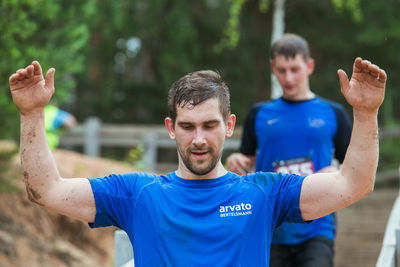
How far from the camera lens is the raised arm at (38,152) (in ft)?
8.58

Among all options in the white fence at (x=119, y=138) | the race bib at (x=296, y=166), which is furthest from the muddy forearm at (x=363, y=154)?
the white fence at (x=119, y=138)

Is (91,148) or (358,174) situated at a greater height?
(358,174)

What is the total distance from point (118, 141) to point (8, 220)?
7.31 metres

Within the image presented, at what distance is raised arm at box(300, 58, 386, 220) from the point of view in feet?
8.41

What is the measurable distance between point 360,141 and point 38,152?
1.39 m

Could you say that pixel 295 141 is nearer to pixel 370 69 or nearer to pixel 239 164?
pixel 239 164

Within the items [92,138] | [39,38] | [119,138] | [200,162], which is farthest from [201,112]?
[92,138]

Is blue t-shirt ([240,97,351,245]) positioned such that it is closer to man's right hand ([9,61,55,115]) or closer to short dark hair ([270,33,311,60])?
short dark hair ([270,33,311,60])

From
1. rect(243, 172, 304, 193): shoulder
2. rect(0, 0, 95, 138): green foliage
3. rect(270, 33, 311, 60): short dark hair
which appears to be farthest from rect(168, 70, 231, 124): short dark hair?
rect(0, 0, 95, 138): green foliage

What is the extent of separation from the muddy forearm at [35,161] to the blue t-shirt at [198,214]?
22 cm

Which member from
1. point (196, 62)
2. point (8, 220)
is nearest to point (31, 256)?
point (8, 220)

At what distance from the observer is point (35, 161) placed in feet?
8.60

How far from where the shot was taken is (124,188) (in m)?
2.80

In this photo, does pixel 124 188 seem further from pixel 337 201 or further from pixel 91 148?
pixel 91 148
